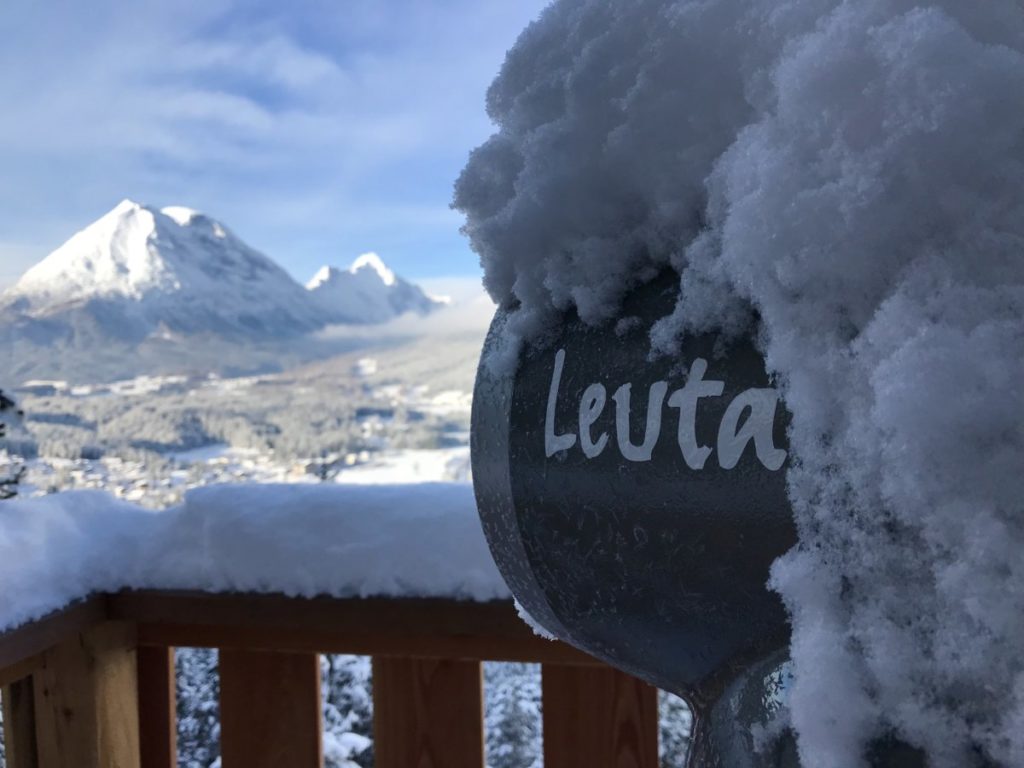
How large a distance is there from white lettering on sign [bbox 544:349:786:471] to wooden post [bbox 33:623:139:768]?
1.16 m

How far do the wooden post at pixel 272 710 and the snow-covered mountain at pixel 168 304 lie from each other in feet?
85.0

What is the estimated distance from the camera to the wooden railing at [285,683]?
1.26 metres

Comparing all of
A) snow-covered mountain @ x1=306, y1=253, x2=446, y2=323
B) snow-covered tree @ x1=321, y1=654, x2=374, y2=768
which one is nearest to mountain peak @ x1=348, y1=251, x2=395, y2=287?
snow-covered mountain @ x1=306, y1=253, x2=446, y2=323

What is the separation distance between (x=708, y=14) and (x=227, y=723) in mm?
1342

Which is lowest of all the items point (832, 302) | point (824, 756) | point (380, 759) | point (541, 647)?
point (380, 759)

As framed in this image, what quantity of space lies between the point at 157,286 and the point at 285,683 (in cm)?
3360

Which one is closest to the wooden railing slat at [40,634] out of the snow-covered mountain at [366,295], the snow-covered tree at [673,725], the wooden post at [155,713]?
the wooden post at [155,713]

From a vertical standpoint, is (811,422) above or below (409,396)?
below

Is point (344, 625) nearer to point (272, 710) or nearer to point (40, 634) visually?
point (272, 710)

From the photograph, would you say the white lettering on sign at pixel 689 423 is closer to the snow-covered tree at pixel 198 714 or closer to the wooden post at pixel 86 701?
the wooden post at pixel 86 701

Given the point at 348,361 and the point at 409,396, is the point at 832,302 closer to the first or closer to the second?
the point at 409,396

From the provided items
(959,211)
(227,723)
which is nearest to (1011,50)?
(959,211)

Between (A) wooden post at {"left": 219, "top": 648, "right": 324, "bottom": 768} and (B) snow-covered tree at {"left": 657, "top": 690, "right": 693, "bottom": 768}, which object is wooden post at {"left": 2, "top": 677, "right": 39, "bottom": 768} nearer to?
(A) wooden post at {"left": 219, "top": 648, "right": 324, "bottom": 768}

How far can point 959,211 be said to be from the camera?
0.37 metres
